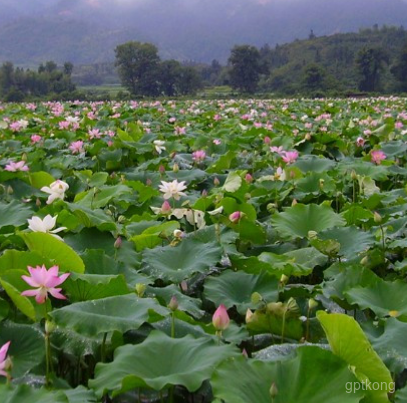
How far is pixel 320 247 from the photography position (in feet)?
6.31

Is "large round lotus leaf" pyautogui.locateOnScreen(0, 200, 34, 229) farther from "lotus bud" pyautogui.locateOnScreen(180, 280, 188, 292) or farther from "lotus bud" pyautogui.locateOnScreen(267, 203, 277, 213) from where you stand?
"lotus bud" pyautogui.locateOnScreen(267, 203, 277, 213)

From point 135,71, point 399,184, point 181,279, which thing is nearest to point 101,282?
point 181,279

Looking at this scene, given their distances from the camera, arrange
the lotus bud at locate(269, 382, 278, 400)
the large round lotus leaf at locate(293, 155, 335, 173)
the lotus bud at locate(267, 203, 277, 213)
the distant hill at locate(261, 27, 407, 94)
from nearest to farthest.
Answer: the lotus bud at locate(269, 382, 278, 400) < the lotus bud at locate(267, 203, 277, 213) < the large round lotus leaf at locate(293, 155, 335, 173) < the distant hill at locate(261, 27, 407, 94)

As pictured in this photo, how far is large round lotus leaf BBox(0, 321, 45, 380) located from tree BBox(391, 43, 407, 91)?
45738mm

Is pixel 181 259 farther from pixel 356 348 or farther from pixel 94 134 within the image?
pixel 94 134

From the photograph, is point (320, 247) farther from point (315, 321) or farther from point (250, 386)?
point (250, 386)

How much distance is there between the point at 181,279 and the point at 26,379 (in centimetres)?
59

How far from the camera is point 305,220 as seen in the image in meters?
2.31

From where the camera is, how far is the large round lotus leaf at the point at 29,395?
1.03 meters

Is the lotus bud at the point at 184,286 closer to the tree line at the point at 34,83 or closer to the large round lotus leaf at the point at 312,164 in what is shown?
the large round lotus leaf at the point at 312,164

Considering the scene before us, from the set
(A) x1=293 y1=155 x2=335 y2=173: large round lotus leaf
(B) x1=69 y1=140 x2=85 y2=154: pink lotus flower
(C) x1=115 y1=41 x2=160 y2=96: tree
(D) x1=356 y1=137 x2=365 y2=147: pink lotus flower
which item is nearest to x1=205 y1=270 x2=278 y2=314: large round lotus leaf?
(A) x1=293 y1=155 x2=335 y2=173: large round lotus leaf

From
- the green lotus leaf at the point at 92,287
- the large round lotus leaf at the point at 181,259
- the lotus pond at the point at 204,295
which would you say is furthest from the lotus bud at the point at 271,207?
the green lotus leaf at the point at 92,287

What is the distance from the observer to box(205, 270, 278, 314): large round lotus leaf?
1612 millimetres

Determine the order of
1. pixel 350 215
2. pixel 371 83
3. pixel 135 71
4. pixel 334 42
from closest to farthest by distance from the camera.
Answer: pixel 350 215 → pixel 135 71 → pixel 371 83 → pixel 334 42
